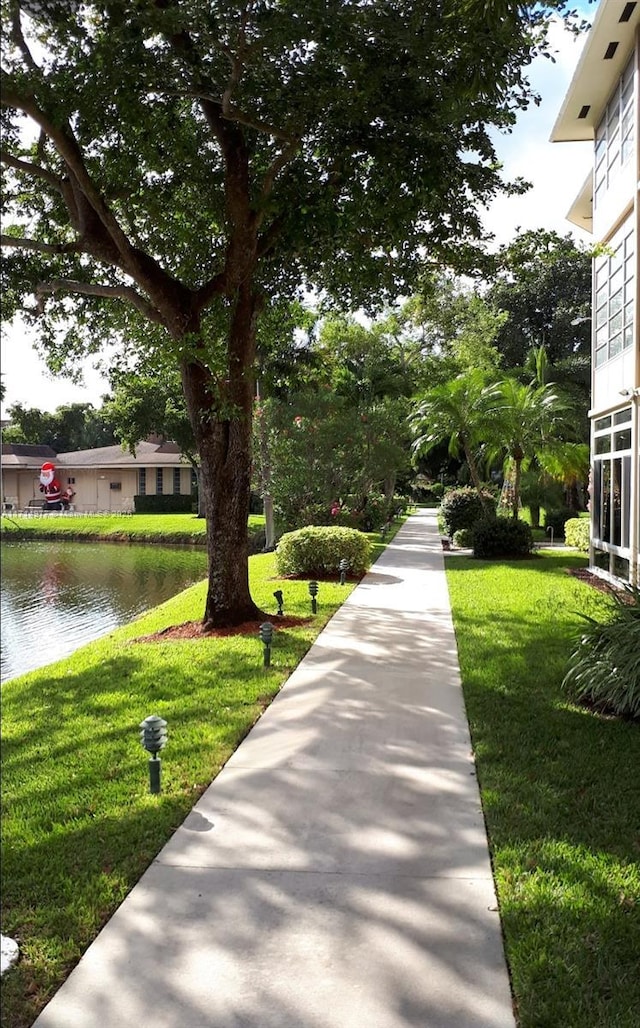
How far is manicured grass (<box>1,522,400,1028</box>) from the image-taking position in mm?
3615

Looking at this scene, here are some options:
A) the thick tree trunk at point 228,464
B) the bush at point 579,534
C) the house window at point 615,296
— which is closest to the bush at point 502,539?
the bush at point 579,534

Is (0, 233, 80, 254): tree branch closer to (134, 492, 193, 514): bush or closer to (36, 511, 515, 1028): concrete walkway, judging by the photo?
(36, 511, 515, 1028): concrete walkway

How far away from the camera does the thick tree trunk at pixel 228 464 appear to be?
10.3 meters

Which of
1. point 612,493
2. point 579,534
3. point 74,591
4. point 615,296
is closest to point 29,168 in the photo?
point 615,296

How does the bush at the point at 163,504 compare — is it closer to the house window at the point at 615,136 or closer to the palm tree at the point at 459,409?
the palm tree at the point at 459,409

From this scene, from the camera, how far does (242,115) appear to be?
8.43 m

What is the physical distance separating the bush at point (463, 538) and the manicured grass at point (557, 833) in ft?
40.5

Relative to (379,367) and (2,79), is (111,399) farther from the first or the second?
(2,79)

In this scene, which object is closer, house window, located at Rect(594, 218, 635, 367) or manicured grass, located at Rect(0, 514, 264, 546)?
house window, located at Rect(594, 218, 635, 367)

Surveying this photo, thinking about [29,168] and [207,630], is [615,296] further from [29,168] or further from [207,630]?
[29,168]

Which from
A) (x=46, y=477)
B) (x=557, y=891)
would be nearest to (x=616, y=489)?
(x=557, y=891)

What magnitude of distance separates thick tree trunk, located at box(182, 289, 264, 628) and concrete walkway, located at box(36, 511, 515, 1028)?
400 centimetres

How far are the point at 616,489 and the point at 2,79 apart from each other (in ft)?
46.4

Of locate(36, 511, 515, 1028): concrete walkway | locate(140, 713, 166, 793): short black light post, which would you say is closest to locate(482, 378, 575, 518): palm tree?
locate(36, 511, 515, 1028): concrete walkway
